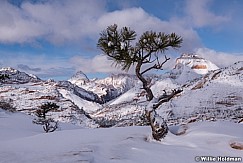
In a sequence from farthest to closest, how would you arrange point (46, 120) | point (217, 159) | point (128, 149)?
point (46, 120) < point (128, 149) < point (217, 159)

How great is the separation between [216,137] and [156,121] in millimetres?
2736

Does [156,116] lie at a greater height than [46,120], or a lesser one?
greater

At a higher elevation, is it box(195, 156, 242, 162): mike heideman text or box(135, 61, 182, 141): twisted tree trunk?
box(135, 61, 182, 141): twisted tree trunk

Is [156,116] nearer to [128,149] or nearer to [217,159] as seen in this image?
[128,149]

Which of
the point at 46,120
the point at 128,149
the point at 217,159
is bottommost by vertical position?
the point at 217,159

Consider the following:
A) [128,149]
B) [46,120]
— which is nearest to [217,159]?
[128,149]

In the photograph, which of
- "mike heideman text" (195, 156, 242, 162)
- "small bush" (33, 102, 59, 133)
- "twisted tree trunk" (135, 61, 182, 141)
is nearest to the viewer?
"mike heideman text" (195, 156, 242, 162)

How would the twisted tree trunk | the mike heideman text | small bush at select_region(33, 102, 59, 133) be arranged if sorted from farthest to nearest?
small bush at select_region(33, 102, 59, 133) → the twisted tree trunk → the mike heideman text

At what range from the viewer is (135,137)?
509 inches

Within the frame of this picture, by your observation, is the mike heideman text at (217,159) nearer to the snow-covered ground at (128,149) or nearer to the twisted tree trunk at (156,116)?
the snow-covered ground at (128,149)

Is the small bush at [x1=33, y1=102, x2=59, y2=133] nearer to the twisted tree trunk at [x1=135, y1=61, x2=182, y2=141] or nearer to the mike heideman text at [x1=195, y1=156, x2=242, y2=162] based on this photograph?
the twisted tree trunk at [x1=135, y1=61, x2=182, y2=141]

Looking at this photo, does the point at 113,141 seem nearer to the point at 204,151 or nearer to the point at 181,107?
the point at 204,151

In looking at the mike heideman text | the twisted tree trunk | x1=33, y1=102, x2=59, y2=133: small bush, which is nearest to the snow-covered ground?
the mike heideman text

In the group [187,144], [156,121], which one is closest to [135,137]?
[156,121]
